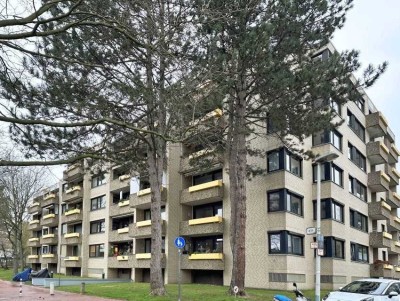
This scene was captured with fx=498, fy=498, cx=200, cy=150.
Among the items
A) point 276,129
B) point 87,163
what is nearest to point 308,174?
point 276,129

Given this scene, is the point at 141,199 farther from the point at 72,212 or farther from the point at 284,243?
the point at 72,212

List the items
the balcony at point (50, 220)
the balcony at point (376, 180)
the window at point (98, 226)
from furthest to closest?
the balcony at point (50, 220)
the window at point (98, 226)
the balcony at point (376, 180)

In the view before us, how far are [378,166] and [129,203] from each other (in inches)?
953

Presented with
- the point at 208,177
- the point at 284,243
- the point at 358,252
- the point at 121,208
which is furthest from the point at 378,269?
the point at 121,208

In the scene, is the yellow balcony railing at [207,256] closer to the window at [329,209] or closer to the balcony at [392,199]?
the window at [329,209]

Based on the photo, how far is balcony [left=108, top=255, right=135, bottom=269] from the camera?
41156 mm

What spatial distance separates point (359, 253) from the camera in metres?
38.3

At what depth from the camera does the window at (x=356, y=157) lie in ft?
127

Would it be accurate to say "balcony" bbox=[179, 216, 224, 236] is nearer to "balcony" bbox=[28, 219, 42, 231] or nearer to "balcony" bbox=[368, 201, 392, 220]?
"balcony" bbox=[368, 201, 392, 220]

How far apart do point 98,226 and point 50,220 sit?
16162 millimetres

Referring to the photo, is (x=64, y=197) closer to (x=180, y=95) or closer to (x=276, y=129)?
(x=276, y=129)

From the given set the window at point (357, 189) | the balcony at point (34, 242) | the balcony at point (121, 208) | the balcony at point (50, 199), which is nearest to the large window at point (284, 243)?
the window at point (357, 189)

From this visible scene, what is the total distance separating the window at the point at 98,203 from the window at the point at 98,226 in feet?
4.95

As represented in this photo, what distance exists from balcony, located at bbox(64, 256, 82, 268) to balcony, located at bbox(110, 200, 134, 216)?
10417 millimetres
